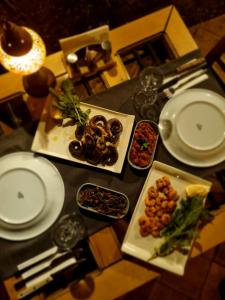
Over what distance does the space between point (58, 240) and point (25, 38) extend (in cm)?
71

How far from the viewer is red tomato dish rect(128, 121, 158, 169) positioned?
1301 millimetres

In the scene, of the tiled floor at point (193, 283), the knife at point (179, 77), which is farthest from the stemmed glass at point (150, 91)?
the tiled floor at point (193, 283)

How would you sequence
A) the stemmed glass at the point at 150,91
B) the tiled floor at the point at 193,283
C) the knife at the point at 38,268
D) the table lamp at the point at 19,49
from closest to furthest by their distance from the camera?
the table lamp at the point at 19,49
the knife at the point at 38,268
the stemmed glass at the point at 150,91
the tiled floor at the point at 193,283

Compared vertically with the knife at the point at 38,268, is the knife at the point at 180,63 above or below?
above

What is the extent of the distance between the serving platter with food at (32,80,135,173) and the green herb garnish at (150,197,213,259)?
10.7 inches

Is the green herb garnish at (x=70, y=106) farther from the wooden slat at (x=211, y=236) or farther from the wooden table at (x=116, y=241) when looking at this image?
the wooden slat at (x=211, y=236)

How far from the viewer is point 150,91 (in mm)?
1400

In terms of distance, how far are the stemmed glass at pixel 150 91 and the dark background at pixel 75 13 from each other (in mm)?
944

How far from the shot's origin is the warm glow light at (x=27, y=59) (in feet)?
3.88

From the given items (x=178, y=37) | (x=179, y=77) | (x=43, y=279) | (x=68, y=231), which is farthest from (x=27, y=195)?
(x=178, y=37)

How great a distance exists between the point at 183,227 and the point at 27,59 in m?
0.79

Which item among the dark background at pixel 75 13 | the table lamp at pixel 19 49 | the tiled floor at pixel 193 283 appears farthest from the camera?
the dark background at pixel 75 13

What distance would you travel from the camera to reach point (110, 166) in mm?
1311

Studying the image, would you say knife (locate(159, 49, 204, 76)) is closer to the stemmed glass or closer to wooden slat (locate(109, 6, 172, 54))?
the stemmed glass
